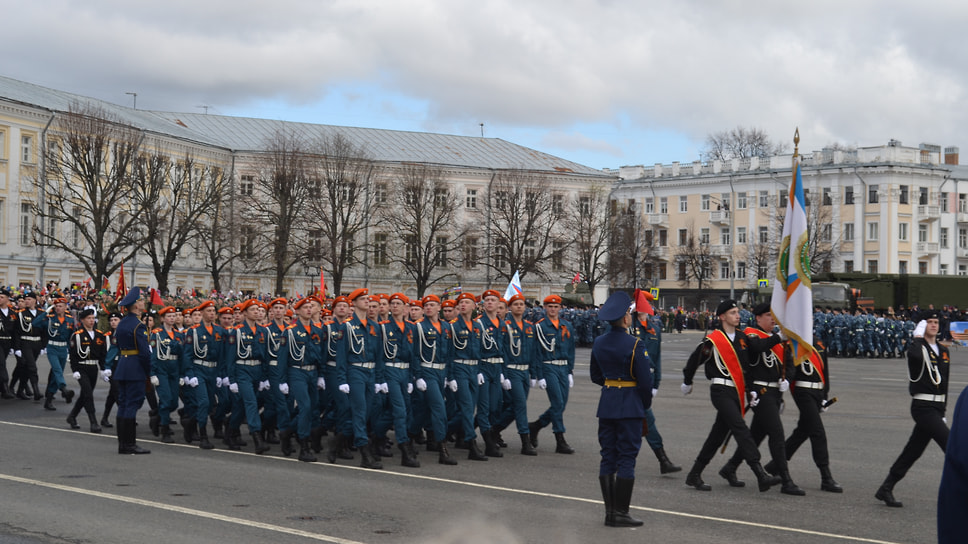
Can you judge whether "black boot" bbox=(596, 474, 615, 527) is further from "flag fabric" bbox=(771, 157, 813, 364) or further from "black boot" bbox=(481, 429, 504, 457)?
"black boot" bbox=(481, 429, 504, 457)

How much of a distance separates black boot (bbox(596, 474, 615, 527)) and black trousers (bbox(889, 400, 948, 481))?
278 cm

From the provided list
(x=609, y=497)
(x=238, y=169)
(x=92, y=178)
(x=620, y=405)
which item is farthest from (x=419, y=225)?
(x=609, y=497)

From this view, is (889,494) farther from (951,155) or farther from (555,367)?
(951,155)

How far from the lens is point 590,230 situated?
7388cm

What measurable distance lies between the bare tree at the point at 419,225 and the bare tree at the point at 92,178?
18.5 metres

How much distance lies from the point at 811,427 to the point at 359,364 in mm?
5079

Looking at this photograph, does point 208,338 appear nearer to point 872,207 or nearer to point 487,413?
point 487,413

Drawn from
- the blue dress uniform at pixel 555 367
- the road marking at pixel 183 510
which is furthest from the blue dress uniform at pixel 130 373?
the blue dress uniform at pixel 555 367

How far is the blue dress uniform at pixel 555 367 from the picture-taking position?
13.6m

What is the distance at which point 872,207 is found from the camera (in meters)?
79.6

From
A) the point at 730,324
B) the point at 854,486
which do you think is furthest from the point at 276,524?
the point at 854,486

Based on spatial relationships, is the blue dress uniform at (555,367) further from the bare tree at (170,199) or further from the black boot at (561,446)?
the bare tree at (170,199)

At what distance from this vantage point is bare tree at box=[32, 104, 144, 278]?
50938 mm

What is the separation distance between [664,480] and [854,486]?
6.22ft
